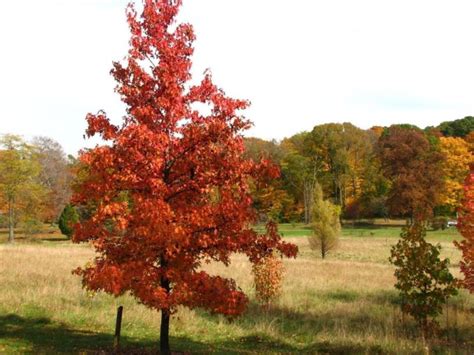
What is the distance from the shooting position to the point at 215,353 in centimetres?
1146

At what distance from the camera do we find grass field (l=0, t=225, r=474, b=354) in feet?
40.2

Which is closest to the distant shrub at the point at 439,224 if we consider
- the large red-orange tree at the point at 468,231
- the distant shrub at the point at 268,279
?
the distant shrub at the point at 268,279

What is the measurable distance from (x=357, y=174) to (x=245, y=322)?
224 feet

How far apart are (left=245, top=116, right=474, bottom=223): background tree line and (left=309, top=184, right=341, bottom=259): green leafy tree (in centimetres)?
3573

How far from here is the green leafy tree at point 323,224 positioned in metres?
35.0

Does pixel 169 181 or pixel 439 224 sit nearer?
pixel 169 181

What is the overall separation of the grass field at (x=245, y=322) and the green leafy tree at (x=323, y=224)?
11.2m

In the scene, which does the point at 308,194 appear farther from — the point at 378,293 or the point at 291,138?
the point at 378,293

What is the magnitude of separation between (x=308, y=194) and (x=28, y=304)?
212ft

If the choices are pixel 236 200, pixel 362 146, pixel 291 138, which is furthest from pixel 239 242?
pixel 291 138

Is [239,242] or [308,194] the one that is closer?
[239,242]

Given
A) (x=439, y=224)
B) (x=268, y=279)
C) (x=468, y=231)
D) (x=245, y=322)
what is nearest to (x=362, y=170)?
(x=439, y=224)

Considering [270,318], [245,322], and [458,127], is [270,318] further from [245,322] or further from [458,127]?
[458,127]

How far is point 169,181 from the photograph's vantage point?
9.84 m
